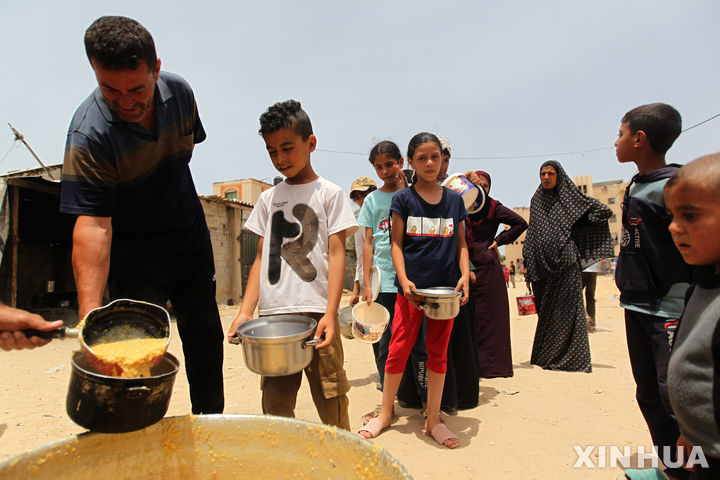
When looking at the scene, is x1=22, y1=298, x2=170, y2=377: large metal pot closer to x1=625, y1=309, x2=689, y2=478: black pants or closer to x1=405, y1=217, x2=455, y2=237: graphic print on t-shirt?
x1=405, y1=217, x2=455, y2=237: graphic print on t-shirt

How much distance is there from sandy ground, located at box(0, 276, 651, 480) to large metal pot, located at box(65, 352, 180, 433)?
5.60ft

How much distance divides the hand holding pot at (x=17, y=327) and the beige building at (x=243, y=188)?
28.2m

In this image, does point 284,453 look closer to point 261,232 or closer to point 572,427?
point 261,232

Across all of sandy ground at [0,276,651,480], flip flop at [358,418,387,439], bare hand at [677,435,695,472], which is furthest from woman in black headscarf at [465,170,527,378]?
bare hand at [677,435,695,472]

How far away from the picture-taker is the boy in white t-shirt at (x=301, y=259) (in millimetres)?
2025

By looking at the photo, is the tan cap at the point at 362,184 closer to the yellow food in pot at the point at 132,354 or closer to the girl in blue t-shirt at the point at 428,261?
the girl in blue t-shirt at the point at 428,261

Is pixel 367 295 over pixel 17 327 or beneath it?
beneath

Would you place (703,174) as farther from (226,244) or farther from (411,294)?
(226,244)

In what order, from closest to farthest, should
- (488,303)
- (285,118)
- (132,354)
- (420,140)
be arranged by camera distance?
(132,354) < (285,118) < (420,140) < (488,303)

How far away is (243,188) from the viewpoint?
30.9 m

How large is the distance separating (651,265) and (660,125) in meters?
0.73

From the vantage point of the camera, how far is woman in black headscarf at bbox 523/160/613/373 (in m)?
4.25

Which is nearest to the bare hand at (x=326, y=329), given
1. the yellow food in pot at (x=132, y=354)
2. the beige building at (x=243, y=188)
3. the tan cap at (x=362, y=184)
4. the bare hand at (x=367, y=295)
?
the yellow food in pot at (x=132, y=354)

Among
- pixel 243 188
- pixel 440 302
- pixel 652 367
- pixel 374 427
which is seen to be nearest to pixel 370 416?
pixel 374 427
